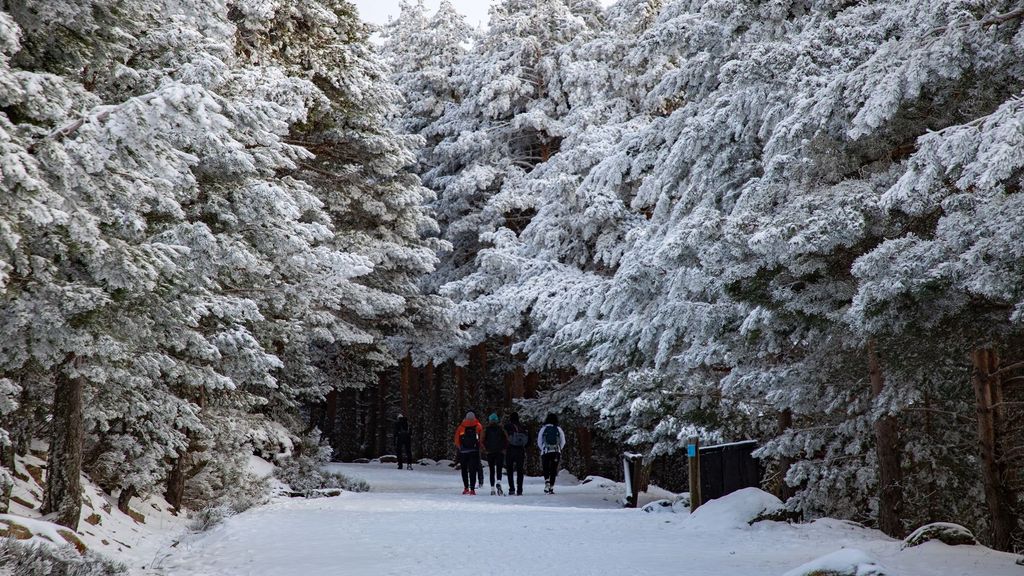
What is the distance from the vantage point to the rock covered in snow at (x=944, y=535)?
7.83 m

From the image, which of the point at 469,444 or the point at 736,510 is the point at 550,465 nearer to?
the point at 469,444

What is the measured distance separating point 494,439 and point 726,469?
5.98 meters

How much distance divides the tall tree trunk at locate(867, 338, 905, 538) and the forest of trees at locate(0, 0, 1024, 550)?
26mm

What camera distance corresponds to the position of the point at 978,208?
6.79 m

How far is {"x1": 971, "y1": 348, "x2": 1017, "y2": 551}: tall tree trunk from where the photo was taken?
824 centimetres

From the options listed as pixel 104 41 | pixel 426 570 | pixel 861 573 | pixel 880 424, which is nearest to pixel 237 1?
pixel 104 41

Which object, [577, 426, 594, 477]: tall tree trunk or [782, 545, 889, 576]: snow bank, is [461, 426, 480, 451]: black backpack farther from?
[782, 545, 889, 576]: snow bank

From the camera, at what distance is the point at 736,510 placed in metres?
10.8

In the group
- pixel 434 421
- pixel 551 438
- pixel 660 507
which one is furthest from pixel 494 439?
pixel 434 421

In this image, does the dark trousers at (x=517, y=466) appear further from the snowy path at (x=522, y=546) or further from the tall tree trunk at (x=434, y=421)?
the tall tree trunk at (x=434, y=421)

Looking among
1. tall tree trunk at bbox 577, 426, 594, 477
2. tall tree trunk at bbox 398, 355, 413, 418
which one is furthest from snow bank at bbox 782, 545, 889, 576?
tall tree trunk at bbox 398, 355, 413, 418

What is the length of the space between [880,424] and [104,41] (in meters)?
8.85

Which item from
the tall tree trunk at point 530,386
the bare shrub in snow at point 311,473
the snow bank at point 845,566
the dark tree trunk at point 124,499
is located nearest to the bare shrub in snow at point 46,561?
the dark tree trunk at point 124,499

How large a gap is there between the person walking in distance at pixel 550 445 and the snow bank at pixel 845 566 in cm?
1149
